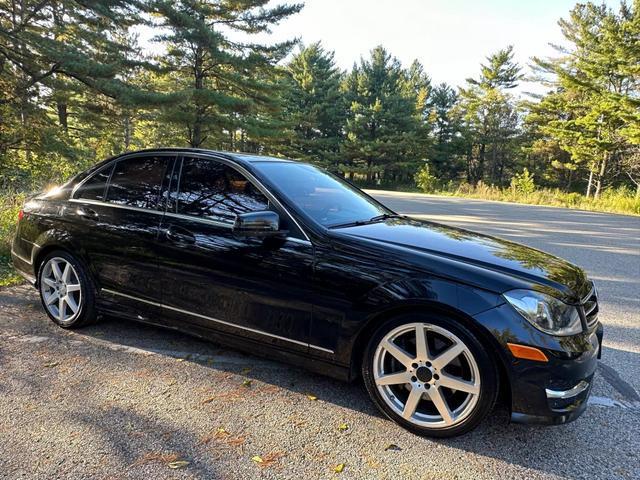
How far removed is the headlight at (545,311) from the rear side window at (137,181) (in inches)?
106

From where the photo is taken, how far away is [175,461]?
211 centimetres

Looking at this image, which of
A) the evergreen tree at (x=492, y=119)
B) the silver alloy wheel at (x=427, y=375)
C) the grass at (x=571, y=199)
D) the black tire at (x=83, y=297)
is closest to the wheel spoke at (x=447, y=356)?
the silver alloy wheel at (x=427, y=375)

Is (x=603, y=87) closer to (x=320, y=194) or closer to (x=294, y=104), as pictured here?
(x=294, y=104)

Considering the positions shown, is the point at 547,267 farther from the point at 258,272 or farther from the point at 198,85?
the point at 198,85

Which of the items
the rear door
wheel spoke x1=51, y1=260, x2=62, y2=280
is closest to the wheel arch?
the rear door

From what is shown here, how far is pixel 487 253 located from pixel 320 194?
4.33ft

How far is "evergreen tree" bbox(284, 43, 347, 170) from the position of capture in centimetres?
4119

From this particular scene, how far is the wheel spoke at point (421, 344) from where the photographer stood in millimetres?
2375

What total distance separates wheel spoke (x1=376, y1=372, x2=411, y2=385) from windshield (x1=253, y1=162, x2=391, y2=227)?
1044mm

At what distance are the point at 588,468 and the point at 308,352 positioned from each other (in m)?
1.62

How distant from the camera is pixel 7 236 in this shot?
618 cm

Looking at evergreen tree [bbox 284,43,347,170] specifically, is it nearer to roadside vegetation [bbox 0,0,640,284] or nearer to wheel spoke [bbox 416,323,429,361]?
roadside vegetation [bbox 0,0,640,284]

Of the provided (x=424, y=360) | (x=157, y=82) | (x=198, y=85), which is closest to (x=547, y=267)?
(x=424, y=360)

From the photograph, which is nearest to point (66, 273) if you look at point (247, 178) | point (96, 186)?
point (96, 186)
